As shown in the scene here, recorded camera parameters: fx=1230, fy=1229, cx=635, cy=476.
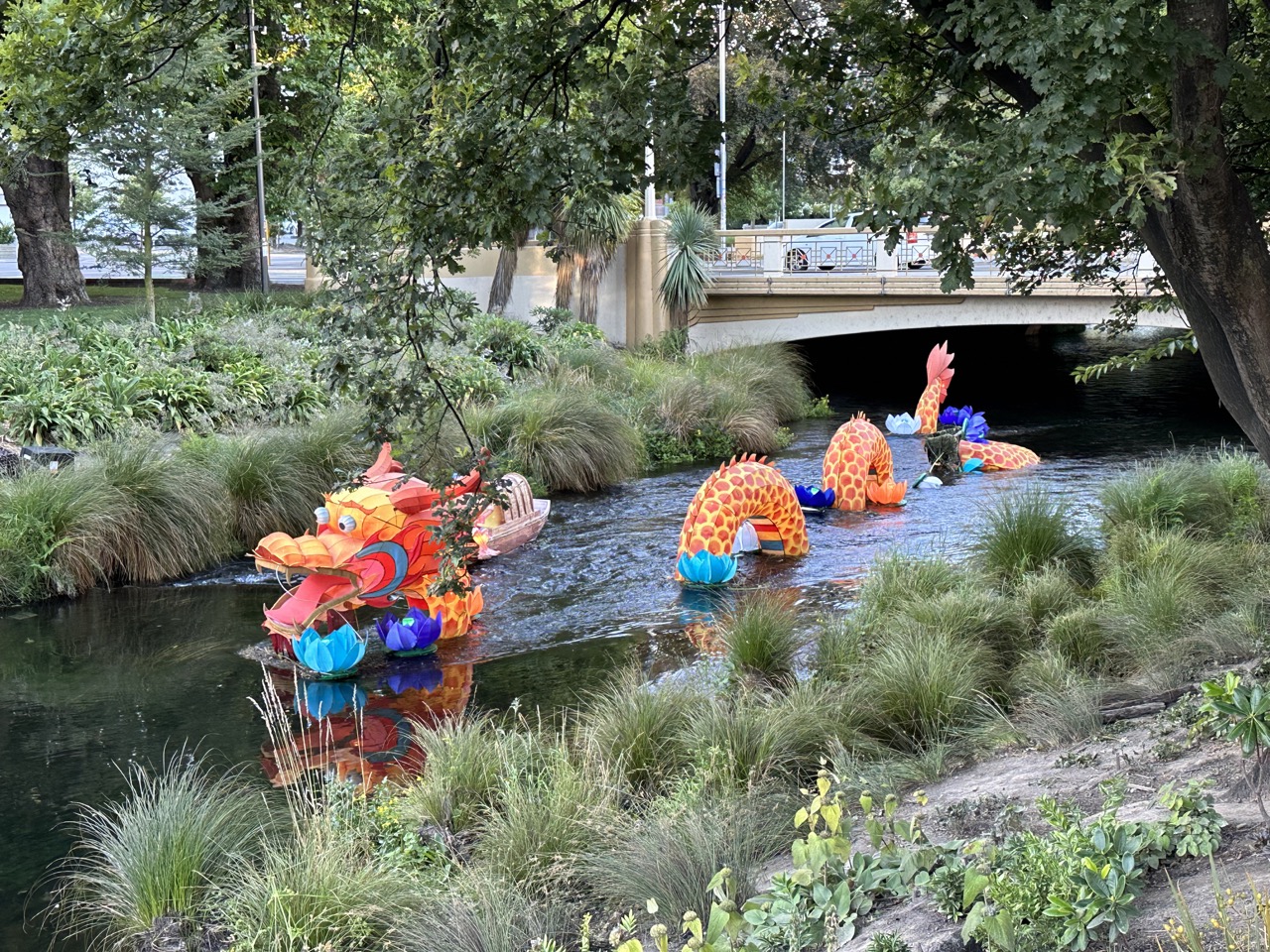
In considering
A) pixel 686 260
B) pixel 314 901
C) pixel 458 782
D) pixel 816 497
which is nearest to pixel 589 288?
pixel 686 260

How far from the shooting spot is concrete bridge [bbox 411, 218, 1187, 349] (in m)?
21.5

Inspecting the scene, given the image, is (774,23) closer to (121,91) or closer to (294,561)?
(121,91)

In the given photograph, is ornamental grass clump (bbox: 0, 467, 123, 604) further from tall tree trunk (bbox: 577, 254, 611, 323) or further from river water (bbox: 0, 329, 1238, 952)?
tall tree trunk (bbox: 577, 254, 611, 323)

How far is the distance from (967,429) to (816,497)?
478cm

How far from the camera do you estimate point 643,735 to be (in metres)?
5.73

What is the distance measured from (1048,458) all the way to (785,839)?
13.3m

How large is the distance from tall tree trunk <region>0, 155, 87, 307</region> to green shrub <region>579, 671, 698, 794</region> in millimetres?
16881

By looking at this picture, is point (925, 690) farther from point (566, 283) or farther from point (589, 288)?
point (566, 283)

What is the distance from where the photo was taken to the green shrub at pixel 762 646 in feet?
24.2

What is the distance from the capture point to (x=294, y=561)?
7906 millimetres

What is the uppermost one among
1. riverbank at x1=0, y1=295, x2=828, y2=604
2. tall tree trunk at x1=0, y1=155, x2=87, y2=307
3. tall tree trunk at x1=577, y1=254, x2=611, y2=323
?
tall tree trunk at x1=0, y1=155, x2=87, y2=307

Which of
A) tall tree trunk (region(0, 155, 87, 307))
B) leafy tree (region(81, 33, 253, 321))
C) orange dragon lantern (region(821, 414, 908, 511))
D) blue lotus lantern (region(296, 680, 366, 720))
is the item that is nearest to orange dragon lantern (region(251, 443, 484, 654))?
blue lotus lantern (region(296, 680, 366, 720))

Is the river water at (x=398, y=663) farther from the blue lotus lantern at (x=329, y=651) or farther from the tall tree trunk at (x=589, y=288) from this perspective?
the tall tree trunk at (x=589, y=288)

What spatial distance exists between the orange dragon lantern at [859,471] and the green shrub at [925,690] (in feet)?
21.4
